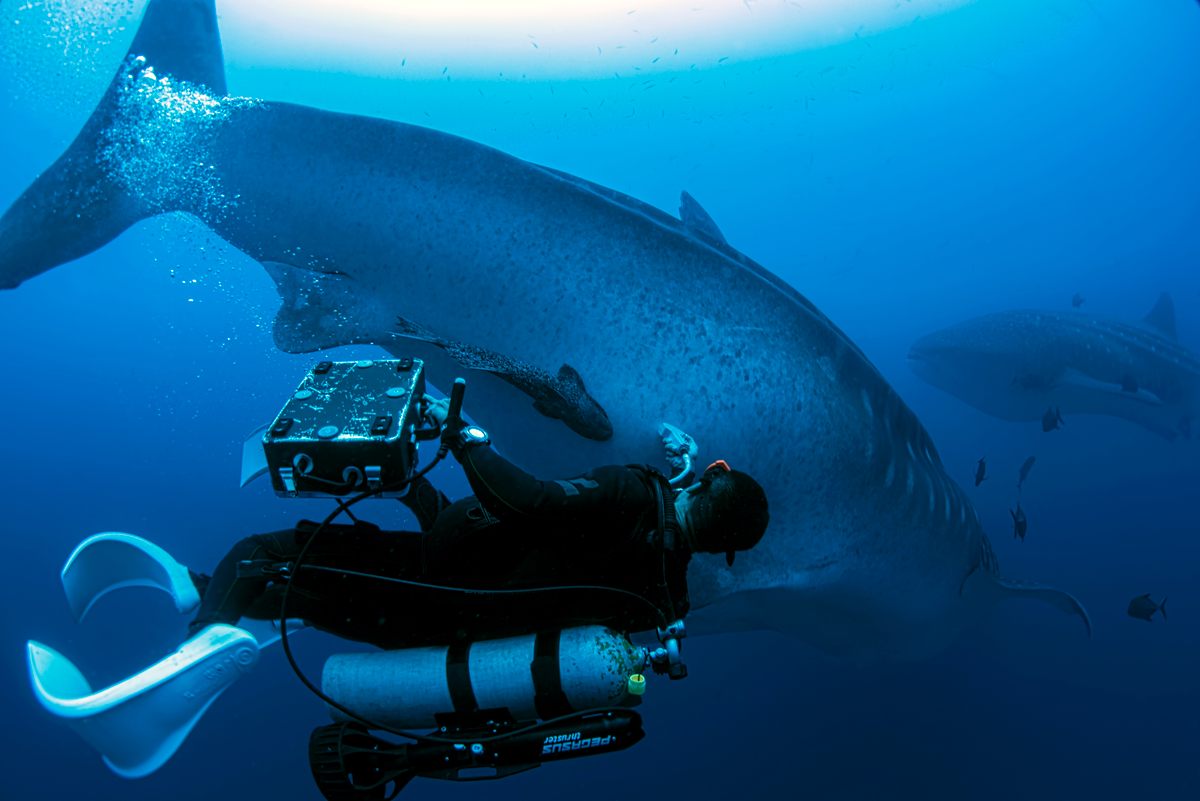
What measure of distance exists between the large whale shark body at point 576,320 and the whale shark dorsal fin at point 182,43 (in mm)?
749

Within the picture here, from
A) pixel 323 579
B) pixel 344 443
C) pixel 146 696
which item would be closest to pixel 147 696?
pixel 146 696

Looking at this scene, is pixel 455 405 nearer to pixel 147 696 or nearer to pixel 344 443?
pixel 344 443

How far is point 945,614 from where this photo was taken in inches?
185

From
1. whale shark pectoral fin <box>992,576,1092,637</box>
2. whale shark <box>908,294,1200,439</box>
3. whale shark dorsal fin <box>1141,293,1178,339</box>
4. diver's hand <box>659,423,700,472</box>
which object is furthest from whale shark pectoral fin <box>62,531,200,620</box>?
whale shark dorsal fin <box>1141,293,1178,339</box>

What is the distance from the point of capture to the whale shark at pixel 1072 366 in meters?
10.3

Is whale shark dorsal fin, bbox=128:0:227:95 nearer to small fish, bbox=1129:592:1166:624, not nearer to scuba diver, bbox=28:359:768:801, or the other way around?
scuba diver, bbox=28:359:768:801

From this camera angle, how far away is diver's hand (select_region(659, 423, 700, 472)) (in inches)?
123

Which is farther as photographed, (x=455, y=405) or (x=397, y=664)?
(x=397, y=664)

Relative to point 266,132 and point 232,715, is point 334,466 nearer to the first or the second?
point 266,132

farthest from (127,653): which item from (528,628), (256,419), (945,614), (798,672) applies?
(256,419)

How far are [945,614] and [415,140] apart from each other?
4921 millimetres

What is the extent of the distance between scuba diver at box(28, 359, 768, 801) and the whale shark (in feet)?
35.1

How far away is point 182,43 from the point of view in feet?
15.4

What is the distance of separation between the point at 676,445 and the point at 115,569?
2.95m
